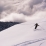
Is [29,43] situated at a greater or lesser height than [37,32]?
lesser

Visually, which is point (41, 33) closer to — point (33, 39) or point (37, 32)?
point (37, 32)

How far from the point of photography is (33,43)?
15.2 m

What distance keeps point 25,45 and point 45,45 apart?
2.14 m

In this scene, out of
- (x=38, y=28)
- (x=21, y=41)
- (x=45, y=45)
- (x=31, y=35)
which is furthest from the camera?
(x=38, y=28)

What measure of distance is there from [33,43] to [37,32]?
10.7 feet

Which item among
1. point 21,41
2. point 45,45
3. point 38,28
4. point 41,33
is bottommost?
point 45,45

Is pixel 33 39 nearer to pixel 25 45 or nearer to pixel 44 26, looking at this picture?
pixel 25 45

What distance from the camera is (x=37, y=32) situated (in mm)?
18203

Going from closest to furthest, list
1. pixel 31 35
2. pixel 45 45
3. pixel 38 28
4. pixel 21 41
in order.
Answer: pixel 45 45 < pixel 21 41 < pixel 31 35 < pixel 38 28

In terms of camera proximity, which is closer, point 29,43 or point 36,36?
point 29,43

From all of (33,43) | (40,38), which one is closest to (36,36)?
(40,38)

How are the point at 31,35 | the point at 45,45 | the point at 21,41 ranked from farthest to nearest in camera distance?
the point at 31,35 < the point at 21,41 < the point at 45,45

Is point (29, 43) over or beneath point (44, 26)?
beneath

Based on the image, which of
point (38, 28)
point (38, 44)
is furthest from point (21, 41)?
point (38, 28)
